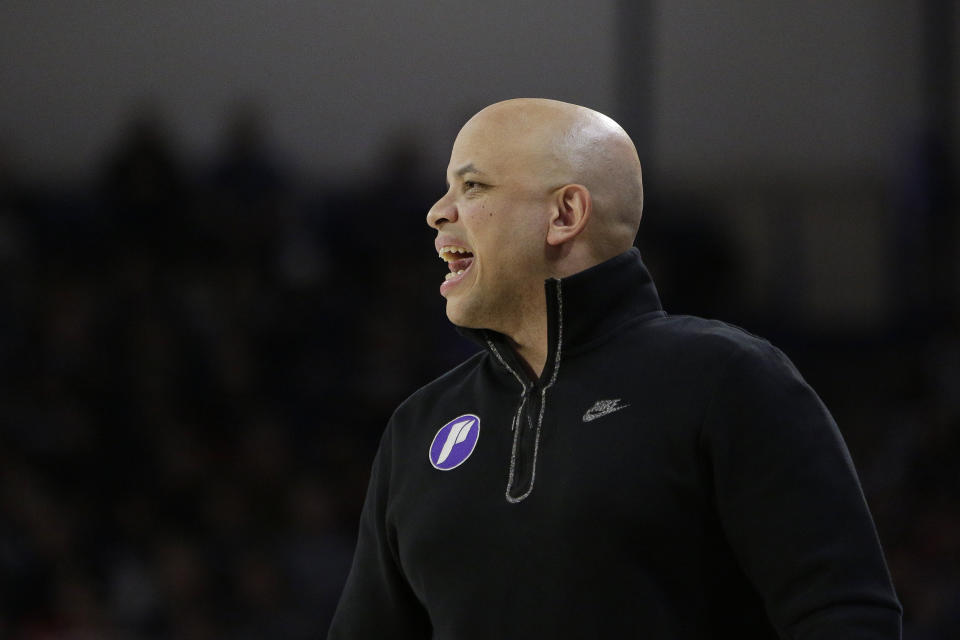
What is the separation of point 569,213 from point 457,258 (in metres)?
0.17

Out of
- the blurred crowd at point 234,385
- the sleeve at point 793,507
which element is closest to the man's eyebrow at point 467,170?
the sleeve at point 793,507

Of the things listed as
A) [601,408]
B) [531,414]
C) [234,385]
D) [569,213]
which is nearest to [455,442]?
[531,414]

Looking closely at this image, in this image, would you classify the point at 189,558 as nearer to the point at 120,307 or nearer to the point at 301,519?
the point at 301,519

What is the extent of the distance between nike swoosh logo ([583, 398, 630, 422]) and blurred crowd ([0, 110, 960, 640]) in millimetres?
3297

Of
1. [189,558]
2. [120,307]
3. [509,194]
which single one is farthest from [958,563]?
[509,194]

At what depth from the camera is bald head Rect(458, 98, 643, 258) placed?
1680 millimetres

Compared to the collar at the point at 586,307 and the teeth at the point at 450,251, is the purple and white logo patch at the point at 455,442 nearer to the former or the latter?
the collar at the point at 586,307

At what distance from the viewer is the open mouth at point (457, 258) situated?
1.73m

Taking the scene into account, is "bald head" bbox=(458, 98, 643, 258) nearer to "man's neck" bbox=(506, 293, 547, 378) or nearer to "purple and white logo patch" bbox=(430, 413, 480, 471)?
"man's neck" bbox=(506, 293, 547, 378)

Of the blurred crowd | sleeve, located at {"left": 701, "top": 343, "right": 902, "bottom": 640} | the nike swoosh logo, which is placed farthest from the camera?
the blurred crowd

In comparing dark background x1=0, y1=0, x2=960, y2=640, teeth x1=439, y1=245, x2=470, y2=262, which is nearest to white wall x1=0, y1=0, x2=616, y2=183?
Result: dark background x1=0, y1=0, x2=960, y2=640

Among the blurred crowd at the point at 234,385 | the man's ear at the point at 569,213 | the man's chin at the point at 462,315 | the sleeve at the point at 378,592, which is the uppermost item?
the man's ear at the point at 569,213

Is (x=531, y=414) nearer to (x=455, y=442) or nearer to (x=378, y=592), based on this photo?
(x=455, y=442)

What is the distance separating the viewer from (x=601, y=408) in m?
1.54
